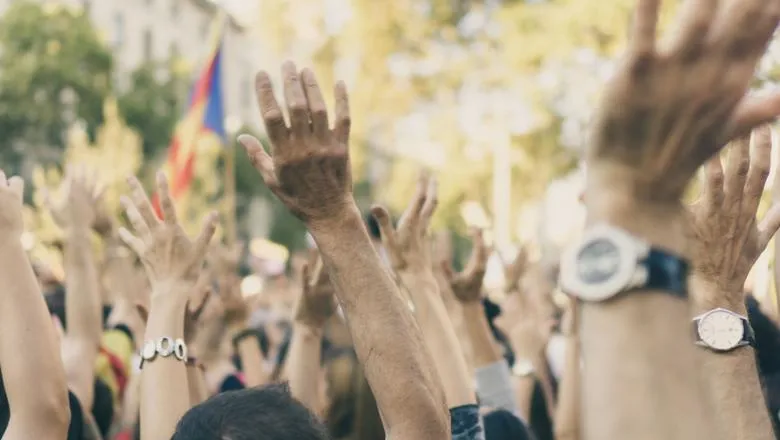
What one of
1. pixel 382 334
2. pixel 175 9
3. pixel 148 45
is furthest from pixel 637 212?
pixel 175 9

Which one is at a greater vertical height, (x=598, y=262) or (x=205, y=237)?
(x=205, y=237)

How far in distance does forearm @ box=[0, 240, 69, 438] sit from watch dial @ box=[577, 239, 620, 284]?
4.95 feet

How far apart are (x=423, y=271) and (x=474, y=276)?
22.2 inches

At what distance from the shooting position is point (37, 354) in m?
2.40

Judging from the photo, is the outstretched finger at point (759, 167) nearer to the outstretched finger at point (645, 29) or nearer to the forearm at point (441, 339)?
the forearm at point (441, 339)

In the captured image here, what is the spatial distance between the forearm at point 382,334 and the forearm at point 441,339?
2.14ft

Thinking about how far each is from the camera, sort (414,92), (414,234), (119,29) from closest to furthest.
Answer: (414,234), (414,92), (119,29)

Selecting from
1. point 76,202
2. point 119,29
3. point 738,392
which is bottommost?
point 738,392

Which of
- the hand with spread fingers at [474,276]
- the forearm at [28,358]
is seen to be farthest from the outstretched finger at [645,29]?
the hand with spread fingers at [474,276]

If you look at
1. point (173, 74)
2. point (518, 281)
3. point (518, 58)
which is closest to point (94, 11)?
point (173, 74)

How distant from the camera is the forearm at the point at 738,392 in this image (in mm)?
2053

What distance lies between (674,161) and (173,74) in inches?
1568

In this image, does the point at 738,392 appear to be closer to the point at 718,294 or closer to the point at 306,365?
the point at 718,294

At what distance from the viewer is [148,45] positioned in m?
49.5
